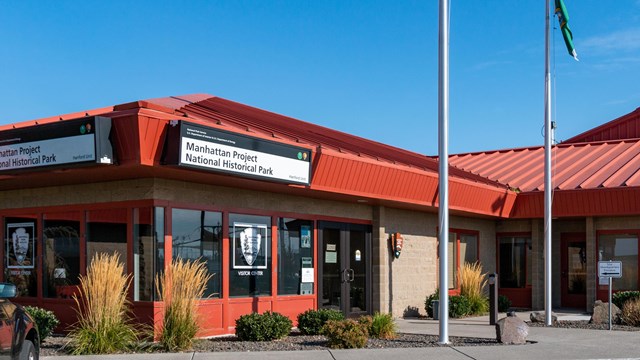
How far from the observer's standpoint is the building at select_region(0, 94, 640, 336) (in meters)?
13.5

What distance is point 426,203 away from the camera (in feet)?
68.0

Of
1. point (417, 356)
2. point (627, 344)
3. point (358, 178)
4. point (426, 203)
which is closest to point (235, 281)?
point (358, 178)

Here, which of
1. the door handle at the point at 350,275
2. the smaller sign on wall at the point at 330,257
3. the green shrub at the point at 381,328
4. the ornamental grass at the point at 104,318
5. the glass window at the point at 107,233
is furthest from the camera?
the door handle at the point at 350,275

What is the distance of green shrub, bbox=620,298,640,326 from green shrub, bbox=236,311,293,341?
896 centimetres

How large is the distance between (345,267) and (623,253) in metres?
9.95

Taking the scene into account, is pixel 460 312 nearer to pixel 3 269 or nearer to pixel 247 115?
pixel 247 115

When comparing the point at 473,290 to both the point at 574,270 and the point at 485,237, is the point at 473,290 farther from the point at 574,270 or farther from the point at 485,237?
the point at 574,270

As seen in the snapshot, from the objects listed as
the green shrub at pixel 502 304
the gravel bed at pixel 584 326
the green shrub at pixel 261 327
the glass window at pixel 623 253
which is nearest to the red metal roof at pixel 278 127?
the green shrub at pixel 261 327

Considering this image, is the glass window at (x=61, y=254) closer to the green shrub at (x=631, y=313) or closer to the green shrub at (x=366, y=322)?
the green shrub at (x=366, y=322)

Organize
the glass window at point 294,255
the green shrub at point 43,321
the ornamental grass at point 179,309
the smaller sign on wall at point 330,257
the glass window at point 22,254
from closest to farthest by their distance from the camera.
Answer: the ornamental grass at point 179,309
the green shrub at point 43,321
the glass window at point 22,254
the glass window at point 294,255
the smaller sign on wall at point 330,257

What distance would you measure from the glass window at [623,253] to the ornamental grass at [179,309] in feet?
49.8

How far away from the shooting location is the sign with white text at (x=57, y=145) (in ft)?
42.3

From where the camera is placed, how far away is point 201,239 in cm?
1557

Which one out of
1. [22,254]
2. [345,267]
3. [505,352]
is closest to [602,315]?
[345,267]
